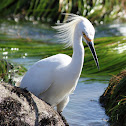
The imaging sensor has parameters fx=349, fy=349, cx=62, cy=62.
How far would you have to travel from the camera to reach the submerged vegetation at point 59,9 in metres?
11.3

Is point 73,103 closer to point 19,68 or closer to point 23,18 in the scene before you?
point 19,68

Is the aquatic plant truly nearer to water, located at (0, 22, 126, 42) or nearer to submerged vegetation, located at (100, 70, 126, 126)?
submerged vegetation, located at (100, 70, 126, 126)

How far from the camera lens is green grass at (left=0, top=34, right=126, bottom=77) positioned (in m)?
6.42

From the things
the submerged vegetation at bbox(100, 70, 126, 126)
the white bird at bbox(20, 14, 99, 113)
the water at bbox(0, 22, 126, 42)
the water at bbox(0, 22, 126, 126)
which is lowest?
the water at bbox(0, 22, 126, 42)

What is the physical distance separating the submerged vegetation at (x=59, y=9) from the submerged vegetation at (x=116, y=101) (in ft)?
21.0

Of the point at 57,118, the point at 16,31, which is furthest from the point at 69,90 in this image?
the point at 16,31

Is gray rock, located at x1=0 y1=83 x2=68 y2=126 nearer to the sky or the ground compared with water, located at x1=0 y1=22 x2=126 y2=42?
nearer to the sky

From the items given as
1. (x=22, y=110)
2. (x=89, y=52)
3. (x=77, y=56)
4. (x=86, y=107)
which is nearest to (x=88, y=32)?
(x=77, y=56)

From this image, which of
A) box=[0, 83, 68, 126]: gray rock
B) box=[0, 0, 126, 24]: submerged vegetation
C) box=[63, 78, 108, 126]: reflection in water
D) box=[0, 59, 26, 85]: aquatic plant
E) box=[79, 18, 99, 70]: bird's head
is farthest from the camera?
box=[0, 0, 126, 24]: submerged vegetation

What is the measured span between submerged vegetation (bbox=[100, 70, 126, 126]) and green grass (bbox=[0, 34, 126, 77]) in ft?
3.89

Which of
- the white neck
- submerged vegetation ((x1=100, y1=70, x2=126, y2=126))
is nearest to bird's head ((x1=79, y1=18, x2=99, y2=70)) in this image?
the white neck

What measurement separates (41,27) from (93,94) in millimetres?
5749

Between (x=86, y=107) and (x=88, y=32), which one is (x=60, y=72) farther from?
(x=86, y=107)

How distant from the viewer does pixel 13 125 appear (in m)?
2.89
